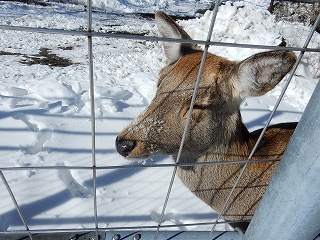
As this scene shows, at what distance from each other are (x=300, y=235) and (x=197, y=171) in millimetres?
822

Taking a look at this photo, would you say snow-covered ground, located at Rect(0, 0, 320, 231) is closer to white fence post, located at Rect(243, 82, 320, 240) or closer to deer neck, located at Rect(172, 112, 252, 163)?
deer neck, located at Rect(172, 112, 252, 163)

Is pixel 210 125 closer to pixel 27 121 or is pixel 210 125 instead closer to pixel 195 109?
pixel 195 109

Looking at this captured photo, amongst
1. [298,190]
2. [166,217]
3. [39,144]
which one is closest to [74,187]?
[39,144]

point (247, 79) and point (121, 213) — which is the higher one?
point (247, 79)

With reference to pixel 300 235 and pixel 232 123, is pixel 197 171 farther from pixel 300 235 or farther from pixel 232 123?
pixel 300 235

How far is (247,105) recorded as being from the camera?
411 cm

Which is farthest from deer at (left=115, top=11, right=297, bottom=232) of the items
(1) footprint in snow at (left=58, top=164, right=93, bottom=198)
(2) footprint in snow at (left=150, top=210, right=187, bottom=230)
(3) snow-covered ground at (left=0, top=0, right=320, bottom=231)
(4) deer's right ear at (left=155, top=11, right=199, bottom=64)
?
(1) footprint in snow at (left=58, top=164, right=93, bottom=198)

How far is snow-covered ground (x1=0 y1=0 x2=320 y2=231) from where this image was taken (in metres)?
2.32

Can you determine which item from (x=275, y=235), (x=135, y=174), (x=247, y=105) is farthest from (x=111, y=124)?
(x=275, y=235)

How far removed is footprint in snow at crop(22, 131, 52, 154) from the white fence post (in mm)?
2177

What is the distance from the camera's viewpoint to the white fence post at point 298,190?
0.92m

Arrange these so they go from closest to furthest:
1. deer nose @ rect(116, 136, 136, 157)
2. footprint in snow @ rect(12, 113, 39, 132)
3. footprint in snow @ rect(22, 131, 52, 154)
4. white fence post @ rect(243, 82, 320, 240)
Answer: white fence post @ rect(243, 82, 320, 240) < deer nose @ rect(116, 136, 136, 157) < footprint in snow @ rect(22, 131, 52, 154) < footprint in snow @ rect(12, 113, 39, 132)

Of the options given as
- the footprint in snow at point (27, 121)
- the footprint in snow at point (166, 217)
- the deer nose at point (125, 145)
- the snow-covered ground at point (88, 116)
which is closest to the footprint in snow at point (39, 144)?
the snow-covered ground at point (88, 116)

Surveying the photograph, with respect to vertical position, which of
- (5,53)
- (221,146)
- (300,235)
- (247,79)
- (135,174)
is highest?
(247,79)
